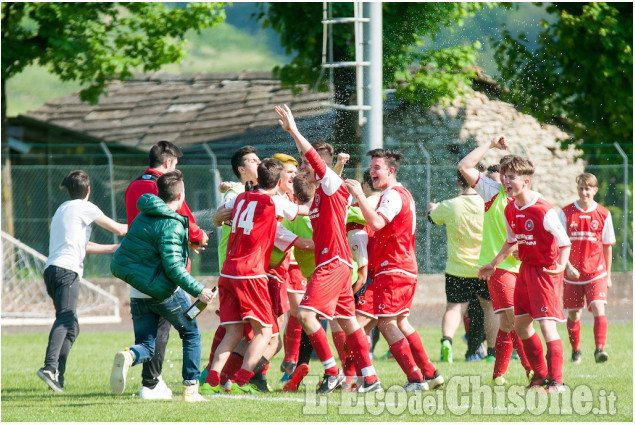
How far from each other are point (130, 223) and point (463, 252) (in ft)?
12.7

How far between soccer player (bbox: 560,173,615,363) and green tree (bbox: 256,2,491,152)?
221cm

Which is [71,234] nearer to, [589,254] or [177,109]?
[589,254]

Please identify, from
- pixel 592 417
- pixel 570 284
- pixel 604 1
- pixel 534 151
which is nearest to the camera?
pixel 592 417

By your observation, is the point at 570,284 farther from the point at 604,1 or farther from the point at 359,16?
the point at 604,1

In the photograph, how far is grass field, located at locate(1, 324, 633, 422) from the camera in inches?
272

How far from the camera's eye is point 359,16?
1266 cm

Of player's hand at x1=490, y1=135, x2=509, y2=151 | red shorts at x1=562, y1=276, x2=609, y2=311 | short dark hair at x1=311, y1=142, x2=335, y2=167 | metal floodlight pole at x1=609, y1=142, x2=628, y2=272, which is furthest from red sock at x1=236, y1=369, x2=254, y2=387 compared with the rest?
metal floodlight pole at x1=609, y1=142, x2=628, y2=272

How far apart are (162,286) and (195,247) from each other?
2.38 ft

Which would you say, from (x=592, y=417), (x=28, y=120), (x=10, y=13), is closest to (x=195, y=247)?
(x=592, y=417)

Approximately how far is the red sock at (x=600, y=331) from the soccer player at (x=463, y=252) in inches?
44.9

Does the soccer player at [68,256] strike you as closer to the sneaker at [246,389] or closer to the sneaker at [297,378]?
the sneaker at [246,389]

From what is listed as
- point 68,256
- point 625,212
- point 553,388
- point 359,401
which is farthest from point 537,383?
point 625,212

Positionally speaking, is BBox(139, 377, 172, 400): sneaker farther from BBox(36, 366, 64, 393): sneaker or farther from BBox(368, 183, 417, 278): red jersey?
BBox(368, 183, 417, 278): red jersey

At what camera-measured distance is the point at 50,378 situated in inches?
344
